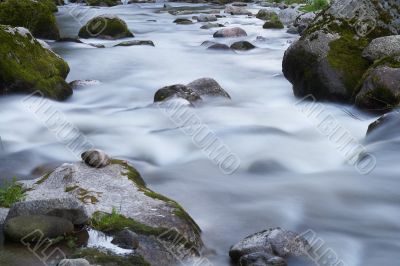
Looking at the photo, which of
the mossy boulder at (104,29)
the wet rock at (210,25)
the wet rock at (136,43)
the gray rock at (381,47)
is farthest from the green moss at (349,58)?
the wet rock at (210,25)

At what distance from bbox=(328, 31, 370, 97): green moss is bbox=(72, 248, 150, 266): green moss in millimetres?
6682

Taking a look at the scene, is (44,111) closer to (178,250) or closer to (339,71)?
(339,71)

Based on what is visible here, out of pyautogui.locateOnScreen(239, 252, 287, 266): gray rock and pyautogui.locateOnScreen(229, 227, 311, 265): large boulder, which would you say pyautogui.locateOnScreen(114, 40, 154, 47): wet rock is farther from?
pyautogui.locateOnScreen(239, 252, 287, 266): gray rock

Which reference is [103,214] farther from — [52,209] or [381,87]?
[381,87]

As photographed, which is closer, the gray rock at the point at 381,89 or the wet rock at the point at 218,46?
the gray rock at the point at 381,89

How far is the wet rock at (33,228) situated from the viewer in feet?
15.0

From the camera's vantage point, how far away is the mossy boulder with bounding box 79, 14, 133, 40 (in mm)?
18828

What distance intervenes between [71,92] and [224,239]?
6.75 metres

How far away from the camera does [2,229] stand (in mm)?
4789

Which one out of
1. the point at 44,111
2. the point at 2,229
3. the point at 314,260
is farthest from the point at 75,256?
the point at 44,111

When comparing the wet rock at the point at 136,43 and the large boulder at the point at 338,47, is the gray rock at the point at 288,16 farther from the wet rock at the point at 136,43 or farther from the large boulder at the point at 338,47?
the large boulder at the point at 338,47

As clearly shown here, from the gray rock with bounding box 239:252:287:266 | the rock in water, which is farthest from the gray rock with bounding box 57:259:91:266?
the rock in water

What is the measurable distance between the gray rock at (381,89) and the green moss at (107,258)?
5.97 meters

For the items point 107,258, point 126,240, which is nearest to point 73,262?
point 107,258
